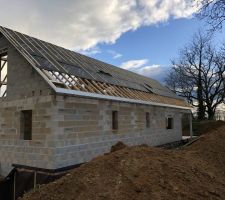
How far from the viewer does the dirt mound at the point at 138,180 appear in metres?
5.38

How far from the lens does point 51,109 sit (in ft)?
29.8

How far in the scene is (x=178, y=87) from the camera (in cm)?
4247

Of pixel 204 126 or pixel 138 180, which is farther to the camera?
pixel 204 126

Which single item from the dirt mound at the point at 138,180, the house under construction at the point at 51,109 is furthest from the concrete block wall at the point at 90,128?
the dirt mound at the point at 138,180

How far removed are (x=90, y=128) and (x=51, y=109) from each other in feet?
6.27

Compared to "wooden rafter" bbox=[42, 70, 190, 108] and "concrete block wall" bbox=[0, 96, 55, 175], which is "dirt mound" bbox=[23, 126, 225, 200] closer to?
"concrete block wall" bbox=[0, 96, 55, 175]

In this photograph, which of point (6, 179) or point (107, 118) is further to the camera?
point (107, 118)

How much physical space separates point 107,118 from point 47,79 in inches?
131

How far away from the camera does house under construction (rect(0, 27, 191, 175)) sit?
9.16 m

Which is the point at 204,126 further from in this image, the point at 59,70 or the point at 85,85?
the point at 59,70

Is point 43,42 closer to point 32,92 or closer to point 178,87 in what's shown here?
point 32,92

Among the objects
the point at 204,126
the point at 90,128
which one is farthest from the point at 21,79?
the point at 204,126

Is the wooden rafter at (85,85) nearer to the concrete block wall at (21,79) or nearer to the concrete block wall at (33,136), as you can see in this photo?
the concrete block wall at (21,79)

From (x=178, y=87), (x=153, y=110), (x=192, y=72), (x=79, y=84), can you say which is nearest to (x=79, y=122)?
(x=79, y=84)
